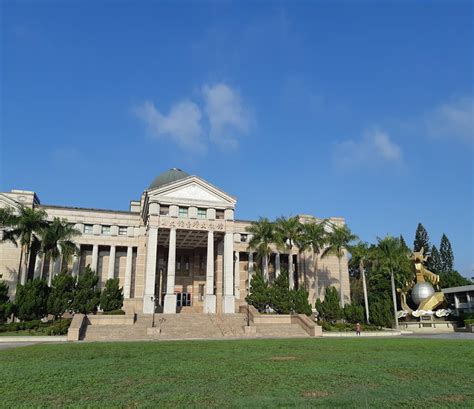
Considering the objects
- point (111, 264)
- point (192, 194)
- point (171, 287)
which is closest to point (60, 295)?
point (171, 287)

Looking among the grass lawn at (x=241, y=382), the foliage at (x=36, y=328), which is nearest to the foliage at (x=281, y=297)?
the foliage at (x=36, y=328)

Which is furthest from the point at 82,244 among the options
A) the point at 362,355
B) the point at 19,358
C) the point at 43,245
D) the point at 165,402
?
the point at 165,402

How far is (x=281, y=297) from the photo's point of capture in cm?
4431

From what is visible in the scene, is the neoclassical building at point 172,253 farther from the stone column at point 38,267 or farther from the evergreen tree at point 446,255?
the evergreen tree at point 446,255

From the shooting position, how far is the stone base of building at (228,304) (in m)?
47.7

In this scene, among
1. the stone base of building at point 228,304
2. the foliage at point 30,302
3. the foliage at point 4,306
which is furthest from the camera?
the stone base of building at point 228,304

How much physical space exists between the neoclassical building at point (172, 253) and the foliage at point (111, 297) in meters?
3.92

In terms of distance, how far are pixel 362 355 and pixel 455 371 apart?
4.86 metres

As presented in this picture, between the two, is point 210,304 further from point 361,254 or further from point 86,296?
point 361,254

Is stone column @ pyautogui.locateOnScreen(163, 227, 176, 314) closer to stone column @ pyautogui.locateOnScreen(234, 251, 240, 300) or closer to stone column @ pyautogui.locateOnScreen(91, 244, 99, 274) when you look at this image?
stone column @ pyautogui.locateOnScreen(234, 251, 240, 300)

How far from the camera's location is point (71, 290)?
133 feet

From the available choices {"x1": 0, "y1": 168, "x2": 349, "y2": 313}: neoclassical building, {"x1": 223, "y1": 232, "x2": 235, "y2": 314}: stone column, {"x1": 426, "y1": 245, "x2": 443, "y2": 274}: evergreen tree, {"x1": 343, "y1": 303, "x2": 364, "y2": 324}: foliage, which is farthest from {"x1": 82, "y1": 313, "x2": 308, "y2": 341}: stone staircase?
{"x1": 426, "y1": 245, "x2": 443, "y2": 274}: evergreen tree

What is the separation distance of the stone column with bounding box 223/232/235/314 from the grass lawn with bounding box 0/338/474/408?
3224 cm

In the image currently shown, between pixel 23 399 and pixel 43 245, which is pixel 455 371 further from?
pixel 43 245
